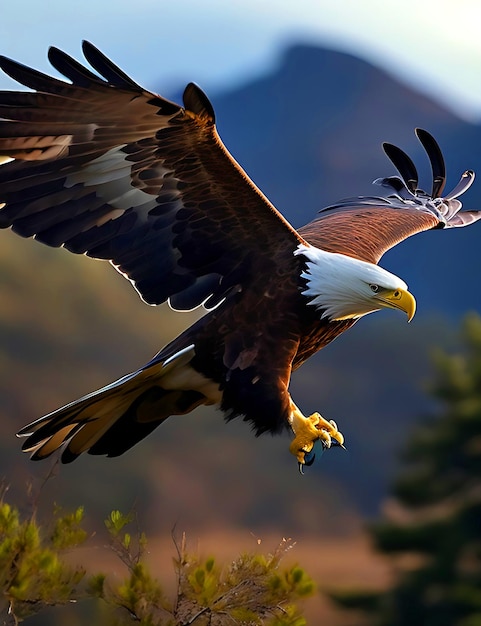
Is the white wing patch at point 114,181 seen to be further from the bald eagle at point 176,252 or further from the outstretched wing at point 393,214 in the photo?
the outstretched wing at point 393,214

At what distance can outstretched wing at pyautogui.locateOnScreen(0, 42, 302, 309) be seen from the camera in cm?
275

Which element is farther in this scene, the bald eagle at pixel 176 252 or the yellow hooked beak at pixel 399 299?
the yellow hooked beak at pixel 399 299

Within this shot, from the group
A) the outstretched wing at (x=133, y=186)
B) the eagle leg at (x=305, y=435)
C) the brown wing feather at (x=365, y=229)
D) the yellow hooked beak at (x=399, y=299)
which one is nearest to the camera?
the outstretched wing at (x=133, y=186)

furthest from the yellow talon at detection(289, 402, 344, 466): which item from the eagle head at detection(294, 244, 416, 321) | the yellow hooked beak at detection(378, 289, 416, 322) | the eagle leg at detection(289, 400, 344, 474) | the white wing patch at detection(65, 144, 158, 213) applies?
the white wing patch at detection(65, 144, 158, 213)

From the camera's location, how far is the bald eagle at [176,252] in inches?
111

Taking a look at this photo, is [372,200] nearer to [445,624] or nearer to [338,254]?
[338,254]

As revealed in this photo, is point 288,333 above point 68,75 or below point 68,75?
below

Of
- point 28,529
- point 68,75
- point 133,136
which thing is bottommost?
point 28,529

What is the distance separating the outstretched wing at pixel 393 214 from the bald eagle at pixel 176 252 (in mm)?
189

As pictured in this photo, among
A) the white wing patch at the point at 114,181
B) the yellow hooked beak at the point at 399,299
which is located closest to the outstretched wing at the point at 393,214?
the yellow hooked beak at the point at 399,299

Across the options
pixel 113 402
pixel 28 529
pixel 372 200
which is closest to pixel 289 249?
pixel 113 402

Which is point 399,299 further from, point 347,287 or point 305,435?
point 305,435

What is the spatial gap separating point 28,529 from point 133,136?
3.56 ft

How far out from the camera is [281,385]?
2.93m
